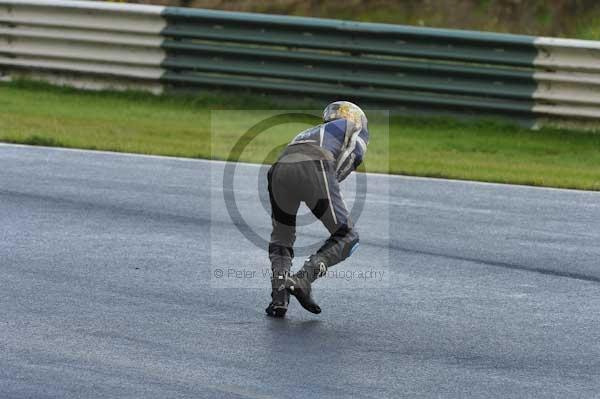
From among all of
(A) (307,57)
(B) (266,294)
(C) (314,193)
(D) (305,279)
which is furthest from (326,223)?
(A) (307,57)

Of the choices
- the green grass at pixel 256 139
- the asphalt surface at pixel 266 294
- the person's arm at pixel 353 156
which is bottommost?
the asphalt surface at pixel 266 294

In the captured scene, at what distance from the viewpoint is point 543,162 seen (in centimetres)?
1482

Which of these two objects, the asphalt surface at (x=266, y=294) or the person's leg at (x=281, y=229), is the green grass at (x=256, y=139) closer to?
the asphalt surface at (x=266, y=294)

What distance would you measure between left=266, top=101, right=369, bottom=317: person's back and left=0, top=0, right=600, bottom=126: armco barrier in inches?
325

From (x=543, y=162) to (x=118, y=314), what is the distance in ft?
25.8

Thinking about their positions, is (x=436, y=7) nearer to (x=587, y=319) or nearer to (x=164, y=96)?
(x=164, y=96)

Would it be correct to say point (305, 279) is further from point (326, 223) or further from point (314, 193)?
point (314, 193)

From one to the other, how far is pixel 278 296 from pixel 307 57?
29.8 feet

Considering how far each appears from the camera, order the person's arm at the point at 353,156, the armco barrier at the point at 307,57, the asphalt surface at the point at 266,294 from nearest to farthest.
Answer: the asphalt surface at the point at 266,294
the person's arm at the point at 353,156
the armco barrier at the point at 307,57

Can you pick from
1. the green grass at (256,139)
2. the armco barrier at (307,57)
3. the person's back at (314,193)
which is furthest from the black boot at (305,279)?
the armco barrier at (307,57)

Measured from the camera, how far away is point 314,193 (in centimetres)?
799

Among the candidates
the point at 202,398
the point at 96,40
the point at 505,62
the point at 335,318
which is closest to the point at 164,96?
the point at 96,40

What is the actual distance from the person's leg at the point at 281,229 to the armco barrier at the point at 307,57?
8.48 metres

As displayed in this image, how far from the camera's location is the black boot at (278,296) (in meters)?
8.07
